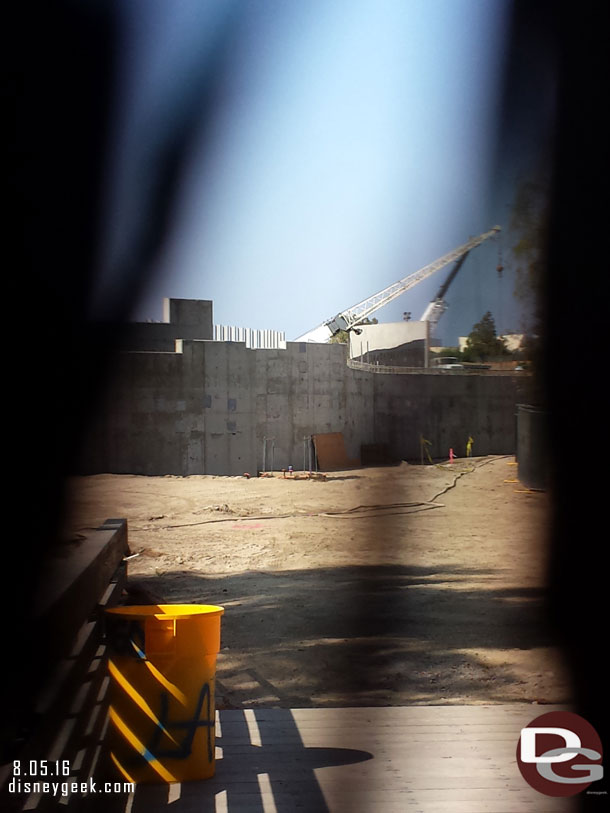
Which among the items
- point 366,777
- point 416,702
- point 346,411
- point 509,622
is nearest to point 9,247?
point 366,777

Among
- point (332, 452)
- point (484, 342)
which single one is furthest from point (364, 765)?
point (332, 452)

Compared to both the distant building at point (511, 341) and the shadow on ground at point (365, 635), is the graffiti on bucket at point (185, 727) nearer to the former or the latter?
the shadow on ground at point (365, 635)

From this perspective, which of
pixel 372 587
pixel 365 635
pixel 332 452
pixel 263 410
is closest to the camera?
pixel 372 587

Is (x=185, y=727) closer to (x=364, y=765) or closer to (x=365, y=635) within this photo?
(x=364, y=765)

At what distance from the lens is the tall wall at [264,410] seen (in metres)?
5.23

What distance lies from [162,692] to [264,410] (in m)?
5.87

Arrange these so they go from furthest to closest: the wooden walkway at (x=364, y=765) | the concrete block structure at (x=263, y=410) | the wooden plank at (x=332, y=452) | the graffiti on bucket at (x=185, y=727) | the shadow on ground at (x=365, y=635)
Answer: the wooden plank at (x=332, y=452) < the concrete block structure at (x=263, y=410) < the shadow on ground at (x=365, y=635) < the graffiti on bucket at (x=185, y=727) < the wooden walkway at (x=364, y=765)

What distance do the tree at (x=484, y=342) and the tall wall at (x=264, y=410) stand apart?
11.7 feet

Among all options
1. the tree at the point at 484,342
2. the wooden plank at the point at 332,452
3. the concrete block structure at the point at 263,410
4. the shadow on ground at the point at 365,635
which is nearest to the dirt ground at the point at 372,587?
the shadow on ground at the point at 365,635

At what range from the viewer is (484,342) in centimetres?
68

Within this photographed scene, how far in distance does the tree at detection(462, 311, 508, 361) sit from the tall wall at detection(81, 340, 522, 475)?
356 cm

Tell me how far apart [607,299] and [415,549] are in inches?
82.2

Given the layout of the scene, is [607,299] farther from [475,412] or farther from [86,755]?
[475,412]

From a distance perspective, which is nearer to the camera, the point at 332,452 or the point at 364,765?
the point at 364,765
